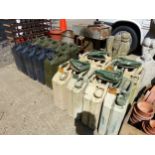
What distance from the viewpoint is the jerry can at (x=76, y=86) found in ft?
8.54

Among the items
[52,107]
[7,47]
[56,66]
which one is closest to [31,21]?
[7,47]

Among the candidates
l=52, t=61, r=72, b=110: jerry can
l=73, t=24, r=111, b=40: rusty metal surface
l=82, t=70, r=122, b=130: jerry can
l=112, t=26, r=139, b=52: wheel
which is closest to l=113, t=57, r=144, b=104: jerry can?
l=82, t=70, r=122, b=130: jerry can

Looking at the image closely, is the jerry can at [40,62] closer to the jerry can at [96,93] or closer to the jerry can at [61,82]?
the jerry can at [61,82]

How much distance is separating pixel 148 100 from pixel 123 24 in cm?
341

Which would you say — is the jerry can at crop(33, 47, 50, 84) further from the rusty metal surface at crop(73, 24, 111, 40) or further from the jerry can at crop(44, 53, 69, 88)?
the rusty metal surface at crop(73, 24, 111, 40)

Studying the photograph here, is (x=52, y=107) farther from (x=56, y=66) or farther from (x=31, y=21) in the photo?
(x=31, y=21)

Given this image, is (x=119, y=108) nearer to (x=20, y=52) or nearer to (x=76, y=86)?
(x=76, y=86)

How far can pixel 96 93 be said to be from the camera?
2.43m

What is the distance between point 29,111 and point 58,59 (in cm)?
135

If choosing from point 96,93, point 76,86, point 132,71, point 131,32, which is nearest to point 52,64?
point 76,86

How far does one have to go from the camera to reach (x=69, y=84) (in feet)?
8.96

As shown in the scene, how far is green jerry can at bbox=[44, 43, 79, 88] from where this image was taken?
3.40 m

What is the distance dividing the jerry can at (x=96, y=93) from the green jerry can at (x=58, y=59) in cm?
109

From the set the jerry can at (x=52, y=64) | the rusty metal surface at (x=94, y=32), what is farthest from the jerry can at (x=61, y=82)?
the rusty metal surface at (x=94, y=32)
